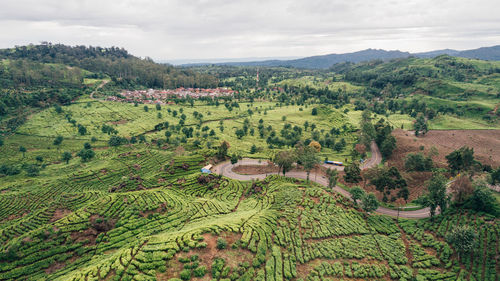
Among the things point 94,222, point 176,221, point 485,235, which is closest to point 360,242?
point 485,235

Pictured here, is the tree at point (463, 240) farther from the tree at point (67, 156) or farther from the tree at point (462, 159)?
the tree at point (67, 156)

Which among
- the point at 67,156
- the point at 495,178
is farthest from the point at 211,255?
the point at 67,156

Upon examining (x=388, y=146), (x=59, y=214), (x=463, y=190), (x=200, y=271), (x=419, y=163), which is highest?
(x=200, y=271)

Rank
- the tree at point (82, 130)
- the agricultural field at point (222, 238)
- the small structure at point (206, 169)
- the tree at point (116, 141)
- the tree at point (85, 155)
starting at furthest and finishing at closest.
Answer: the tree at point (82, 130) < the tree at point (116, 141) < the tree at point (85, 155) < the small structure at point (206, 169) < the agricultural field at point (222, 238)

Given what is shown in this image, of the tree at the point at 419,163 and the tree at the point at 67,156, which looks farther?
the tree at the point at 67,156

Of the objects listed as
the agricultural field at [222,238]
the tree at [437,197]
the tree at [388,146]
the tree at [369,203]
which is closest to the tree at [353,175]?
the agricultural field at [222,238]

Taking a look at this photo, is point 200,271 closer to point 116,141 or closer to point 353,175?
point 353,175

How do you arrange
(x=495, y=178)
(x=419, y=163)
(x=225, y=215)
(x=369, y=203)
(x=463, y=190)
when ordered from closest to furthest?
Result: 1. (x=225, y=215)
2. (x=463, y=190)
3. (x=369, y=203)
4. (x=495, y=178)
5. (x=419, y=163)

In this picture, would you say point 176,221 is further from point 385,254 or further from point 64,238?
point 385,254

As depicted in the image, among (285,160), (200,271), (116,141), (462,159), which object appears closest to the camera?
(200,271)
